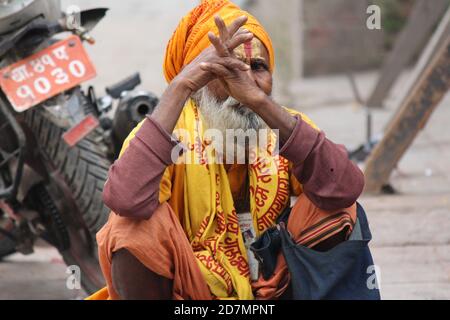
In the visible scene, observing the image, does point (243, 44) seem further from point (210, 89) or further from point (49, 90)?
point (49, 90)

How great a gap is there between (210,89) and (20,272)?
2250mm

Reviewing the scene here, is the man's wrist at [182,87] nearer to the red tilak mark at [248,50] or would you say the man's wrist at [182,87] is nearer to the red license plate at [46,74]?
the red tilak mark at [248,50]

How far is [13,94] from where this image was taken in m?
4.25

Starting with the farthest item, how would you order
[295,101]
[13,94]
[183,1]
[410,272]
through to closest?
1. [183,1]
2. [295,101]
3. [410,272]
4. [13,94]

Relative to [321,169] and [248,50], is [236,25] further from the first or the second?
[321,169]

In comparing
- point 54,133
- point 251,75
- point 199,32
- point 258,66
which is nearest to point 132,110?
point 54,133

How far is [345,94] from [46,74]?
557 centimetres

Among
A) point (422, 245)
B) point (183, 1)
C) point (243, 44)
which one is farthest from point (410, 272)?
point (183, 1)

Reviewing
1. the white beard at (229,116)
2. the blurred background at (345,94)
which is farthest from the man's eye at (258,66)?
the blurred background at (345,94)

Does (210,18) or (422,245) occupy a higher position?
(210,18)

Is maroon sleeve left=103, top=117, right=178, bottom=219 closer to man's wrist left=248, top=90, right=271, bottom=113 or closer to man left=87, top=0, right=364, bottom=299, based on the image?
man left=87, top=0, right=364, bottom=299

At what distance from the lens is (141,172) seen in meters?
2.94

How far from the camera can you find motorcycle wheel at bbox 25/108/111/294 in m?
4.20

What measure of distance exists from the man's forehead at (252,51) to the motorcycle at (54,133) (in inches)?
43.3
